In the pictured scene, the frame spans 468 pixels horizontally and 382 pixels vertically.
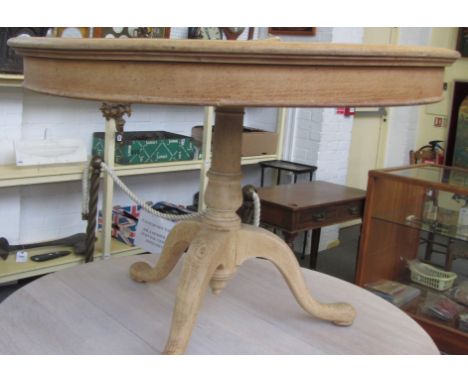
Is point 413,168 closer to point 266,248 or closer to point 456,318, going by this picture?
point 456,318

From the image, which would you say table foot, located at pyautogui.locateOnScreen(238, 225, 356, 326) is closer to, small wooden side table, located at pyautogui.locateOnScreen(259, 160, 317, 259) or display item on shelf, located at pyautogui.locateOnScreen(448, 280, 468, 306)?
display item on shelf, located at pyautogui.locateOnScreen(448, 280, 468, 306)

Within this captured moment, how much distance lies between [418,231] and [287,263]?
1.43 m

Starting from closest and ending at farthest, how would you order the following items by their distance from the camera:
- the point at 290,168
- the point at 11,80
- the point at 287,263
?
the point at 287,263
the point at 11,80
the point at 290,168

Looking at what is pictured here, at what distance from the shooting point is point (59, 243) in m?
2.72

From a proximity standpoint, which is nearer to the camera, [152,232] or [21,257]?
[152,232]

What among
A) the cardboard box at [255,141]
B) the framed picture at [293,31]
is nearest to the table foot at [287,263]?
the cardboard box at [255,141]

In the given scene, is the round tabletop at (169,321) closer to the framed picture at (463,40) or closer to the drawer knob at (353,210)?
the drawer knob at (353,210)

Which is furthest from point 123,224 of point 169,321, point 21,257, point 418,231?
point 169,321

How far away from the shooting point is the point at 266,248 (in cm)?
93

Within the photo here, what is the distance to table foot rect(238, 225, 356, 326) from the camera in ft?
3.01

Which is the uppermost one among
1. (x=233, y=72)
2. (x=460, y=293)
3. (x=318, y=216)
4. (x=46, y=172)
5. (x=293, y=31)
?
(x=293, y=31)

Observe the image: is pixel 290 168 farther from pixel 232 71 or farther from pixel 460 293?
pixel 232 71
